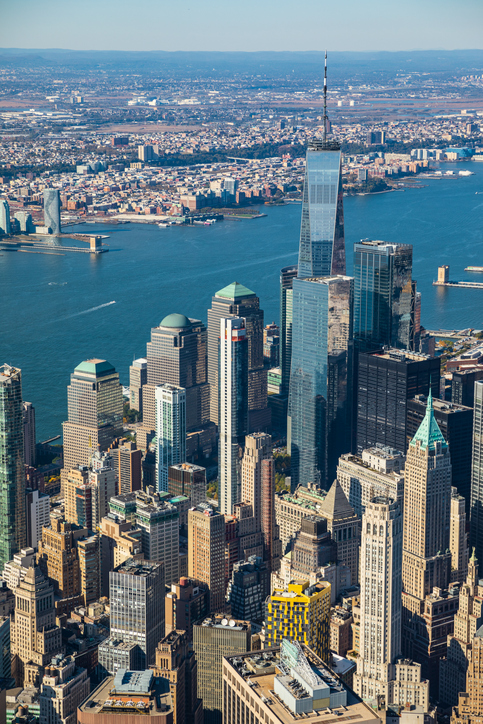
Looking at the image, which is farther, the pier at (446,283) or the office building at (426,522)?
the pier at (446,283)

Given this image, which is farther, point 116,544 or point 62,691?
point 116,544

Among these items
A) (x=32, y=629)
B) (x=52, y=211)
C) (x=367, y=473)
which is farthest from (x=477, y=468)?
(x=52, y=211)

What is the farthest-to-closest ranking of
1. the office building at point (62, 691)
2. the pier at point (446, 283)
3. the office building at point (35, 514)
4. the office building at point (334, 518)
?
the pier at point (446, 283) → the office building at point (35, 514) → the office building at point (334, 518) → the office building at point (62, 691)

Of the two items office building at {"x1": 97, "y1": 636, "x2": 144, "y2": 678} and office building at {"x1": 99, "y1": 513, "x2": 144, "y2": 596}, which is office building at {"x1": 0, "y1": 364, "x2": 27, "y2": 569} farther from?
office building at {"x1": 97, "y1": 636, "x2": 144, "y2": 678}

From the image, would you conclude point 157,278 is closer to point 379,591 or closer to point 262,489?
point 262,489

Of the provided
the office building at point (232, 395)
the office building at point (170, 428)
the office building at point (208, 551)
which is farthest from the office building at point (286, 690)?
the office building at point (170, 428)

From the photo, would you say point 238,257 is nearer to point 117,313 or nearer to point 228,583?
point 117,313

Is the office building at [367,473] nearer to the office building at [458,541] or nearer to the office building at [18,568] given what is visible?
the office building at [458,541]
